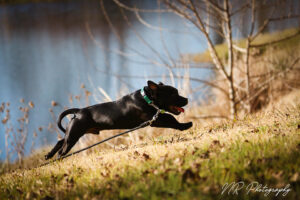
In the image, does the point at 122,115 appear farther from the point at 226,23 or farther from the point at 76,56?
the point at 76,56

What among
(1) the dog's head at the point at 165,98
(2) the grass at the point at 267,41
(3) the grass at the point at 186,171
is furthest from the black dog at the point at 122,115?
(2) the grass at the point at 267,41

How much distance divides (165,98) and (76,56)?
57.8ft

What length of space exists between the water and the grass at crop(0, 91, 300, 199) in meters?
3.20

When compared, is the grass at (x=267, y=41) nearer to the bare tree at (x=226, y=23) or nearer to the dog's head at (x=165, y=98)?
the bare tree at (x=226, y=23)

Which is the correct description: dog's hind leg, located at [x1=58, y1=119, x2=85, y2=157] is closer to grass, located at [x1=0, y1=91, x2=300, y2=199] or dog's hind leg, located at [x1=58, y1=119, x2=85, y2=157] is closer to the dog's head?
grass, located at [x1=0, y1=91, x2=300, y2=199]

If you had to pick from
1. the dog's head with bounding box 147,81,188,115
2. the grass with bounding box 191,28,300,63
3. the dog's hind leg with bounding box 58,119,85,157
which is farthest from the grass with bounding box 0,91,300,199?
the grass with bounding box 191,28,300,63

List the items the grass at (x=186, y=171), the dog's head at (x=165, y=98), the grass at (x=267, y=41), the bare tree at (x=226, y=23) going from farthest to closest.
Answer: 1. the grass at (x=267, y=41)
2. the bare tree at (x=226, y=23)
3. the dog's head at (x=165, y=98)
4. the grass at (x=186, y=171)

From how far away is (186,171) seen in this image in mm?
2674

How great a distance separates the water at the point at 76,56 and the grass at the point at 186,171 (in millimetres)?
3197

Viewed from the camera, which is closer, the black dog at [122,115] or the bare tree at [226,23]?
the black dog at [122,115]

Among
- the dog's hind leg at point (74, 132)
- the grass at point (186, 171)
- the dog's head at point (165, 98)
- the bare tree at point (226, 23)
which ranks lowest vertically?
the grass at point (186, 171)

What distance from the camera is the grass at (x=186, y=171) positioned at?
2.49m

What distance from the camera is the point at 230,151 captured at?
2.99m

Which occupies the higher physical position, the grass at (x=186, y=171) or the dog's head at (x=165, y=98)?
the dog's head at (x=165, y=98)
